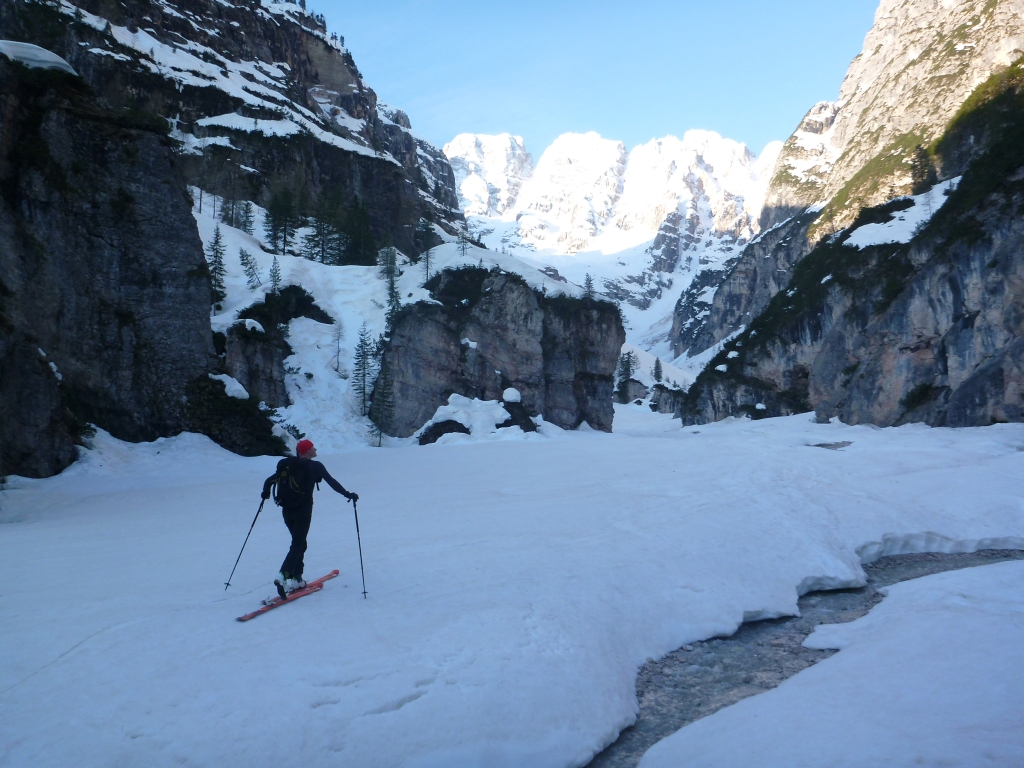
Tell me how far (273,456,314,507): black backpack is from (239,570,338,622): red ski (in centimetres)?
110

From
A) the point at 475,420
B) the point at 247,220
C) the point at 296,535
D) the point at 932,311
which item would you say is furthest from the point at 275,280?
the point at 932,311

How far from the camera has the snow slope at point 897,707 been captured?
4297mm

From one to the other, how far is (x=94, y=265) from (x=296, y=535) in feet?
70.8

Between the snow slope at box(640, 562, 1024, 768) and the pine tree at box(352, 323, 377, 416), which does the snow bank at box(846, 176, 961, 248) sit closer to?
the pine tree at box(352, 323, 377, 416)

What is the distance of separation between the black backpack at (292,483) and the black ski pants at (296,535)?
3.6 inches

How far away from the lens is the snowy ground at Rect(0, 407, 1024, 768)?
4.81 metres

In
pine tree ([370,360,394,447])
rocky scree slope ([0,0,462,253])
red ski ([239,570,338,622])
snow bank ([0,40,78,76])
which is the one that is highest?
rocky scree slope ([0,0,462,253])

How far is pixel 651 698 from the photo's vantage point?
20.9 ft

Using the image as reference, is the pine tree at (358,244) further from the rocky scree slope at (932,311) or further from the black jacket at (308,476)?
the black jacket at (308,476)

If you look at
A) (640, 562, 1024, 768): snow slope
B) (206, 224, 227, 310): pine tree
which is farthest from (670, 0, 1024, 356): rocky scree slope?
(640, 562, 1024, 768): snow slope

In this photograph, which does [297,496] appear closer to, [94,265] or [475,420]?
[94,265]

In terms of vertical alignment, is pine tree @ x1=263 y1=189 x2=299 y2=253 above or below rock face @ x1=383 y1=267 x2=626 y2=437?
above

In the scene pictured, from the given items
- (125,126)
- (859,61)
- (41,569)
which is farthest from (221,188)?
(859,61)

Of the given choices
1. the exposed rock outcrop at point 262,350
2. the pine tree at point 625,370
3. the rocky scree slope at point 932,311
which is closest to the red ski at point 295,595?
the exposed rock outcrop at point 262,350
